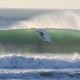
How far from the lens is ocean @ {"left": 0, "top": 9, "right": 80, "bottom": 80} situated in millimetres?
13516

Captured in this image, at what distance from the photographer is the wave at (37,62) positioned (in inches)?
598

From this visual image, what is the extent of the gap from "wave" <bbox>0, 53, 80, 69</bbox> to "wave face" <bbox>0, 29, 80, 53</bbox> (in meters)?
2.61

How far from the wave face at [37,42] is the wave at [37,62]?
103 inches

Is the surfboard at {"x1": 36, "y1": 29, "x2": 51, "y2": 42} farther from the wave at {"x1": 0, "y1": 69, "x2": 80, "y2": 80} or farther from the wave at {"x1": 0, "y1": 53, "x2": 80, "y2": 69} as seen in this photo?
the wave at {"x1": 0, "y1": 69, "x2": 80, "y2": 80}

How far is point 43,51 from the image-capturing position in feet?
61.0

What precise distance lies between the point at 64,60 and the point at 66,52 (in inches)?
110

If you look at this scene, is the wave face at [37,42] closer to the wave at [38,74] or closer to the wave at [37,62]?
the wave at [37,62]

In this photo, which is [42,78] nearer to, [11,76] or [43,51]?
[11,76]

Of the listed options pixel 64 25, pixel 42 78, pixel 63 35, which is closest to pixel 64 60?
pixel 42 78

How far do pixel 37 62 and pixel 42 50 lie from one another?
3217 millimetres

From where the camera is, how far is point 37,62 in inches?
610

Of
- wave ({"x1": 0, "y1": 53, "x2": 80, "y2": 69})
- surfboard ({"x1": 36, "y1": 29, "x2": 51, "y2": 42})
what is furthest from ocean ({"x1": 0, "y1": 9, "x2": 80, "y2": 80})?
surfboard ({"x1": 36, "y1": 29, "x2": 51, "y2": 42})

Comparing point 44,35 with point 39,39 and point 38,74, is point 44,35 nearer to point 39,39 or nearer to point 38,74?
point 39,39

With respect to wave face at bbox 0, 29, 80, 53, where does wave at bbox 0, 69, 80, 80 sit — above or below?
below
